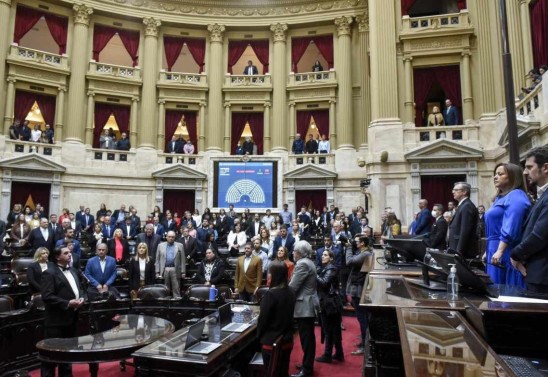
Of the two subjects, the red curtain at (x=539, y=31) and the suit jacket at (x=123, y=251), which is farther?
the red curtain at (x=539, y=31)

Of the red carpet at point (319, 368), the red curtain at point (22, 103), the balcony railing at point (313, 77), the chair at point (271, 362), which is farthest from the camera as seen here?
the balcony railing at point (313, 77)

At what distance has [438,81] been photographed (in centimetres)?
1465

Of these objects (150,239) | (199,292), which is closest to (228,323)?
(199,292)

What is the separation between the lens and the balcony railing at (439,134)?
13.5m

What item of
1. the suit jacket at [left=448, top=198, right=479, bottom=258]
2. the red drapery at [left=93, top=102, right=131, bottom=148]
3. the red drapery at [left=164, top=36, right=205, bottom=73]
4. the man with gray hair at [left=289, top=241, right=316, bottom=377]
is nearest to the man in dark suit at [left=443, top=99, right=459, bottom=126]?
the suit jacket at [left=448, top=198, right=479, bottom=258]

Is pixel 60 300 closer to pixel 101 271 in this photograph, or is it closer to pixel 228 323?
pixel 228 323

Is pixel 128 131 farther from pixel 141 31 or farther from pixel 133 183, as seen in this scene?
pixel 141 31

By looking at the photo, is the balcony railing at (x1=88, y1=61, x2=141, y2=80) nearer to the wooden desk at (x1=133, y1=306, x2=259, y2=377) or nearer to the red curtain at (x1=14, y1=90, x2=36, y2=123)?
the red curtain at (x1=14, y1=90, x2=36, y2=123)

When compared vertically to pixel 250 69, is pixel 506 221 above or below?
below

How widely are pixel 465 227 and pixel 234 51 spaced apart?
58.8 ft

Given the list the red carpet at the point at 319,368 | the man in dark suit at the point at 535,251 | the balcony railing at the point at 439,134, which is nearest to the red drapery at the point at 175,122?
the balcony railing at the point at 439,134

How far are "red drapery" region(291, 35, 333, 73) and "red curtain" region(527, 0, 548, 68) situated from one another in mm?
9558

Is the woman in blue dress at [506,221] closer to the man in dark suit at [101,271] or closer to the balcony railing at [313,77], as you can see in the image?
the man in dark suit at [101,271]

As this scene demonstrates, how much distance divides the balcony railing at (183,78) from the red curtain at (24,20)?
5.65m
